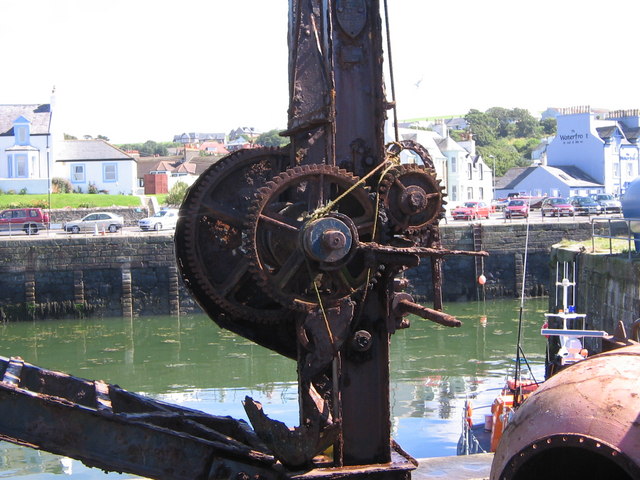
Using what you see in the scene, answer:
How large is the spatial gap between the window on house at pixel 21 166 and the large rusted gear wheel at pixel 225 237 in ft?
194

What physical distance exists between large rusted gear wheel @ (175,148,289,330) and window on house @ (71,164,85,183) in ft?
199

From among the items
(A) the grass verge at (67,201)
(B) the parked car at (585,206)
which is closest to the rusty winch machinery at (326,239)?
(B) the parked car at (585,206)

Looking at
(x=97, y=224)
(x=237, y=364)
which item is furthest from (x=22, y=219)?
(x=237, y=364)

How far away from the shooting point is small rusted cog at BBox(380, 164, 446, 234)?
5328 mm

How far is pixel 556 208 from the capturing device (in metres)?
47.7

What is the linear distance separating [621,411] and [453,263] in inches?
1270

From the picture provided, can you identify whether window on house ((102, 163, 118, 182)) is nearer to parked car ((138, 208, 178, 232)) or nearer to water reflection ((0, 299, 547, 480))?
parked car ((138, 208, 178, 232))

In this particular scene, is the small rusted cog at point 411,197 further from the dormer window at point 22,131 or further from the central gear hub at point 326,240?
the dormer window at point 22,131

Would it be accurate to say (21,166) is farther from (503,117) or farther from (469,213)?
(503,117)

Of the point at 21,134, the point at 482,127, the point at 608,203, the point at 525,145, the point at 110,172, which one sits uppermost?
the point at 482,127

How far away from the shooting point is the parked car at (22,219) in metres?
43.2

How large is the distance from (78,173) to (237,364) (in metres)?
43.2

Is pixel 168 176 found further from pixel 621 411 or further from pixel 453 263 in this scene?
pixel 621 411

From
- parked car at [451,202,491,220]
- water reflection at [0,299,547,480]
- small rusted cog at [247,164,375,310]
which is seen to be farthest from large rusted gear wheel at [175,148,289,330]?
parked car at [451,202,491,220]
